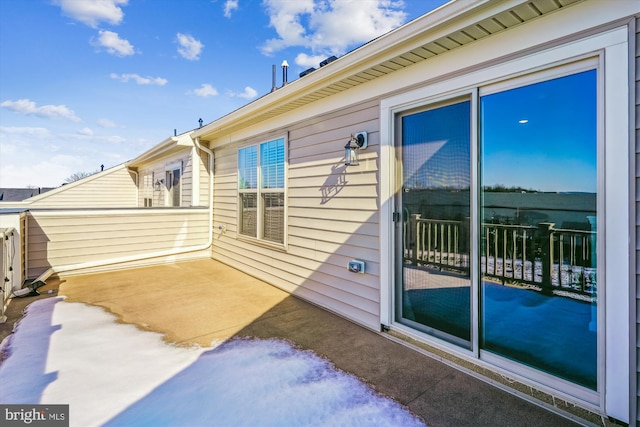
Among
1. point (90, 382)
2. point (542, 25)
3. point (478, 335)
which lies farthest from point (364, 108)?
point (90, 382)

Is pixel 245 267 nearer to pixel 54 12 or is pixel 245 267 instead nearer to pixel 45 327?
pixel 45 327

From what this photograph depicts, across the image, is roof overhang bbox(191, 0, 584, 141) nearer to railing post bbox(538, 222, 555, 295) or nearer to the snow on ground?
railing post bbox(538, 222, 555, 295)

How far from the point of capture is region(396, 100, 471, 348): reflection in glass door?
2326 mm

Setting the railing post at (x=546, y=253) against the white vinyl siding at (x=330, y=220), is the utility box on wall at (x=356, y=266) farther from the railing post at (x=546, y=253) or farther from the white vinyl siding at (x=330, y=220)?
the railing post at (x=546, y=253)

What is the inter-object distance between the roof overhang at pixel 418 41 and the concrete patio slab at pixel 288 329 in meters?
2.33

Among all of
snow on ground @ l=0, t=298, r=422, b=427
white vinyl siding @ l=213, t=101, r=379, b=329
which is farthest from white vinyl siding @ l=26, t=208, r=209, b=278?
snow on ground @ l=0, t=298, r=422, b=427

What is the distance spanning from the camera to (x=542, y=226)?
1.95m

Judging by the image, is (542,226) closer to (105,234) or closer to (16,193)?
(105,234)

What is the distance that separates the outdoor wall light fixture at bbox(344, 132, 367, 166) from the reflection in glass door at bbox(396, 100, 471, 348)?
1.44 feet

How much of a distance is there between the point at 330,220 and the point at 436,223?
1291 mm

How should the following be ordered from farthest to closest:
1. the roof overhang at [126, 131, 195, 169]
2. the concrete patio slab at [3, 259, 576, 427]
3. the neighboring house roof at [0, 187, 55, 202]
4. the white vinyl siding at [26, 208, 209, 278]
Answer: the neighboring house roof at [0, 187, 55, 202] < the roof overhang at [126, 131, 195, 169] < the white vinyl siding at [26, 208, 209, 278] < the concrete patio slab at [3, 259, 576, 427]

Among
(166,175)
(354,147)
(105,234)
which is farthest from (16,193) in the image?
(354,147)

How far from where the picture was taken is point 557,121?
6.13 ft

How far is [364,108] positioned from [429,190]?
43.7 inches
